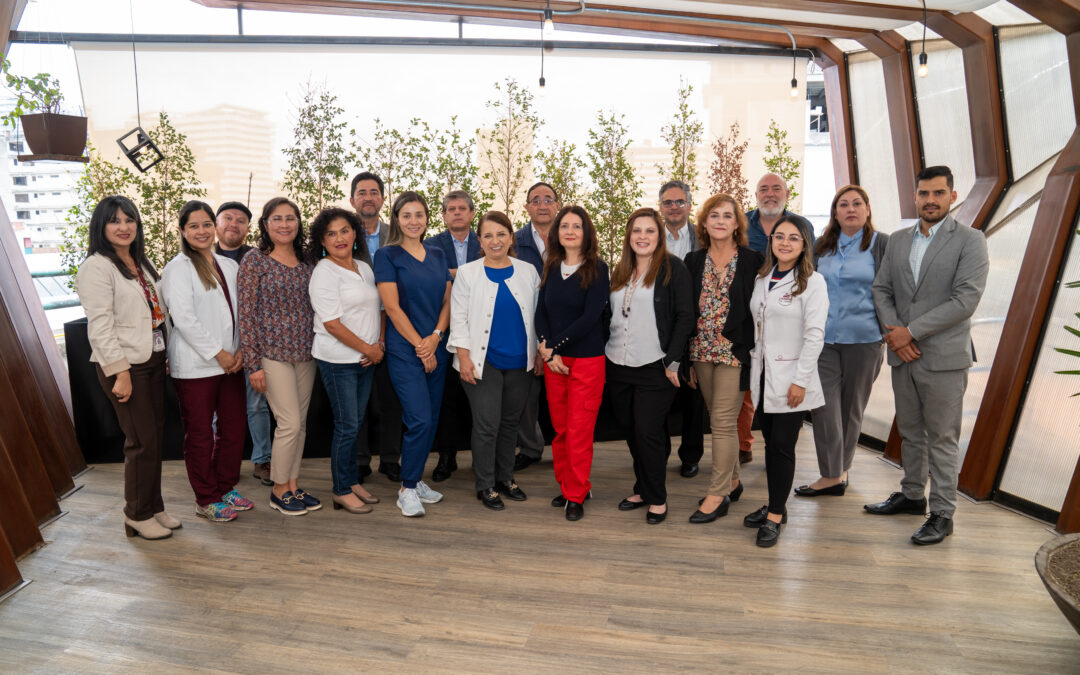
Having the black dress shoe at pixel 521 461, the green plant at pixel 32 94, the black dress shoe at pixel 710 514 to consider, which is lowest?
the black dress shoe at pixel 521 461

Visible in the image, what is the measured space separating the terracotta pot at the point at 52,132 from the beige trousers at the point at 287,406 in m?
2.33

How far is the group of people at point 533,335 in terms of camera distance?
11.6ft

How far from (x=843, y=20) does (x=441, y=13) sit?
3217 mm

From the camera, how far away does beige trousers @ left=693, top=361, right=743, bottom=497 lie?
3.75 m

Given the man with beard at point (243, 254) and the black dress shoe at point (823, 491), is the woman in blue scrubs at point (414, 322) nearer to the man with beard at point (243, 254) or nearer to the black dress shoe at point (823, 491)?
the man with beard at point (243, 254)

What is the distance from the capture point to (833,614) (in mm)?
2939

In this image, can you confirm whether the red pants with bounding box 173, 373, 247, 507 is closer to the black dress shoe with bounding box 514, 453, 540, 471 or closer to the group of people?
the group of people

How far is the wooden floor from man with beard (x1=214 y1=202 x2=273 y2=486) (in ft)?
1.64

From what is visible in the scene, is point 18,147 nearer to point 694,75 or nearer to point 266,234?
point 266,234

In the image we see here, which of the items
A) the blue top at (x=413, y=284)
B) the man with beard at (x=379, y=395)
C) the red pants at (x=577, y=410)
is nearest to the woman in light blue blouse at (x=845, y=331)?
the red pants at (x=577, y=410)

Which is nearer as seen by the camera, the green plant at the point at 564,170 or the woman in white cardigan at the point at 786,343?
the woman in white cardigan at the point at 786,343

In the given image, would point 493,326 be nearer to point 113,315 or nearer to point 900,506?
point 113,315

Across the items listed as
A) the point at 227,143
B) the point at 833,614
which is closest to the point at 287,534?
the point at 833,614

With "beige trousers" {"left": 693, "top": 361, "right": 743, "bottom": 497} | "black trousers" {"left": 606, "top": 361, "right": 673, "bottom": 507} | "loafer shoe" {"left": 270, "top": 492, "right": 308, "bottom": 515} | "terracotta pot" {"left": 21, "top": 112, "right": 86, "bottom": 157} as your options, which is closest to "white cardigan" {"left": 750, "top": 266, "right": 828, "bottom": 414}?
"beige trousers" {"left": 693, "top": 361, "right": 743, "bottom": 497}
